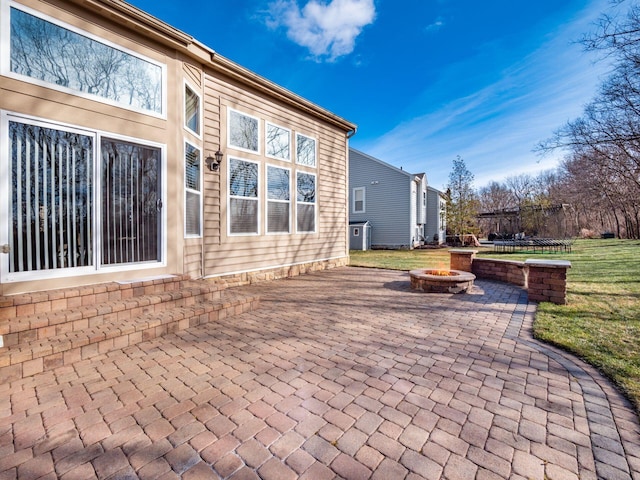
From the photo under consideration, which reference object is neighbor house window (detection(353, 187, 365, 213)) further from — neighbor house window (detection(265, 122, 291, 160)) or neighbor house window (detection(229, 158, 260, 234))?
neighbor house window (detection(229, 158, 260, 234))

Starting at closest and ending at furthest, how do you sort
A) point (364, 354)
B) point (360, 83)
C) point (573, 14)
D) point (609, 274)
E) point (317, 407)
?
point (317, 407), point (364, 354), point (573, 14), point (609, 274), point (360, 83)

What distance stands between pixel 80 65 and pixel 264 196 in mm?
4157

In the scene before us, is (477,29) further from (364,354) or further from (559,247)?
(559,247)

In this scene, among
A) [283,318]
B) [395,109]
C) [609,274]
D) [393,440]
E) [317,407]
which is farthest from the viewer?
[395,109]

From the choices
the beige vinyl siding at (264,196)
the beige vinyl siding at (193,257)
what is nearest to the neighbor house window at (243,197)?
the beige vinyl siding at (264,196)

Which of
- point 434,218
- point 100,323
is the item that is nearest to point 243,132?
point 100,323

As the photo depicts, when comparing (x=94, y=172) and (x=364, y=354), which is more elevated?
(x=94, y=172)

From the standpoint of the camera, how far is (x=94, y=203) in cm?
405

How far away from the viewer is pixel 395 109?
695 inches

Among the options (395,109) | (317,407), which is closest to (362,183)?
(395,109)

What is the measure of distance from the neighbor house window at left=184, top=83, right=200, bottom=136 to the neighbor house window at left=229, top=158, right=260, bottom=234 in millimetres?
1043

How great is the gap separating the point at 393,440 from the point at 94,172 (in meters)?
4.87

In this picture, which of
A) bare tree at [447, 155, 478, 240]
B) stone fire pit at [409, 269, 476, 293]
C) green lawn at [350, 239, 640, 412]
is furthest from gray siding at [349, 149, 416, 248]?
stone fire pit at [409, 269, 476, 293]

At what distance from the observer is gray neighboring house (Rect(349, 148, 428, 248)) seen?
63.3 feet
